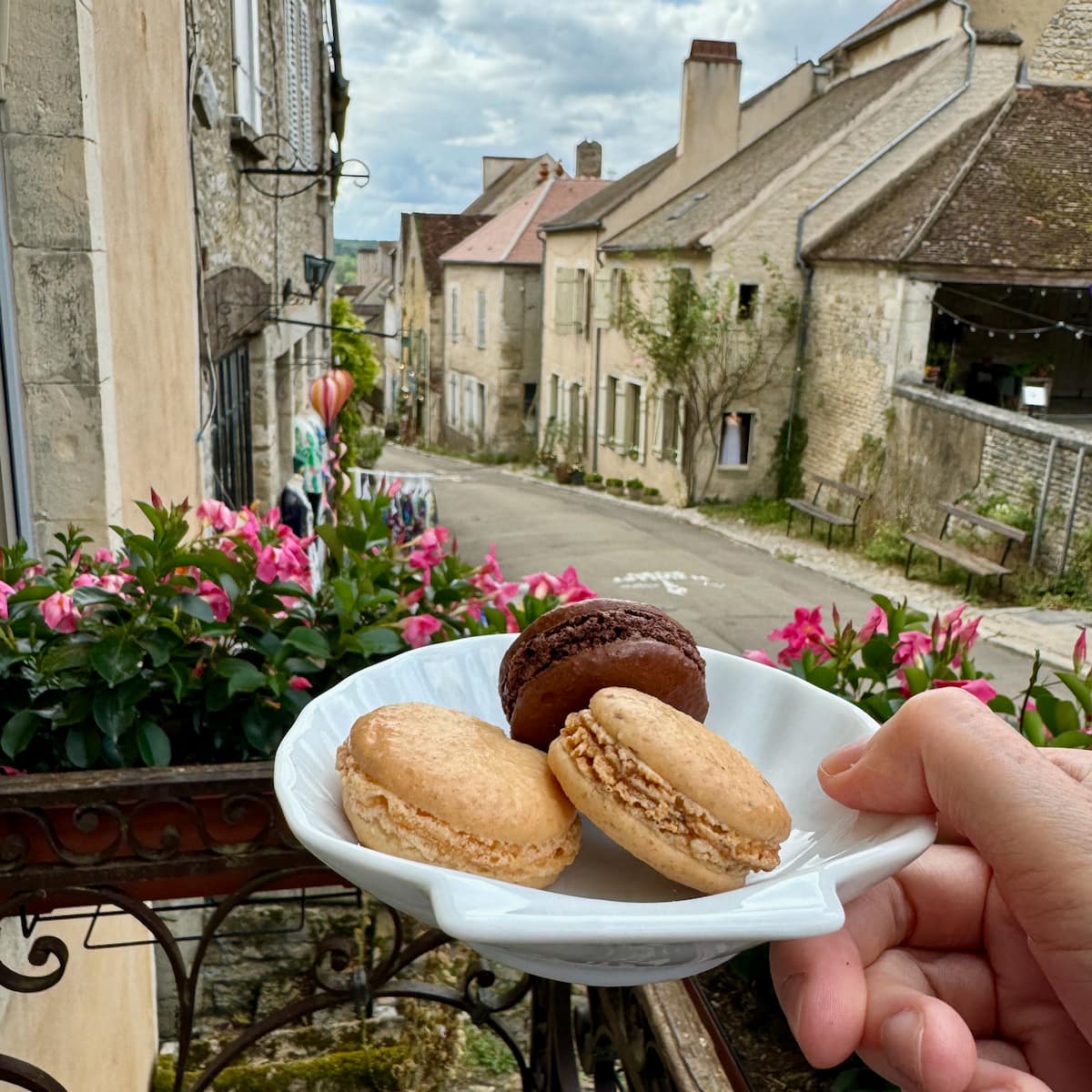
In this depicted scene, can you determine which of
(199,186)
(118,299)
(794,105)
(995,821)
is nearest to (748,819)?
(995,821)

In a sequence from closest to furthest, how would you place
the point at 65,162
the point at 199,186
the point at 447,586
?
the point at 447,586, the point at 65,162, the point at 199,186

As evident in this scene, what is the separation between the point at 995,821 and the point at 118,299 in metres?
3.68

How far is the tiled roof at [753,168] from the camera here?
63.7 ft

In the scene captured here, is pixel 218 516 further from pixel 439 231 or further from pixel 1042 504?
pixel 439 231

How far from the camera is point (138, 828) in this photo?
1.98 m

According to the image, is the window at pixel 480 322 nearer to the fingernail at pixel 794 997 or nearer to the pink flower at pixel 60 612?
the pink flower at pixel 60 612

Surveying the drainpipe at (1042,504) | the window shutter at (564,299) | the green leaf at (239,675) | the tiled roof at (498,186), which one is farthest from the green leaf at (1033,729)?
the tiled roof at (498,186)

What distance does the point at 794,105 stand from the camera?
24391 mm

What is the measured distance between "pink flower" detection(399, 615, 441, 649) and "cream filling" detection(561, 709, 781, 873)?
1.32 meters

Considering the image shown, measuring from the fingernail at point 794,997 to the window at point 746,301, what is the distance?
19569 mm

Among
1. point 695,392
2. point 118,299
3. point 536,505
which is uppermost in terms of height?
point 118,299

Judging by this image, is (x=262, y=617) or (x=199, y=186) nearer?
(x=262, y=617)

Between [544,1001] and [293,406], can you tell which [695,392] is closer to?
[293,406]

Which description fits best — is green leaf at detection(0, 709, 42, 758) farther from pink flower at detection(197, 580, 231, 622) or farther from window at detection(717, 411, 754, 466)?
window at detection(717, 411, 754, 466)
